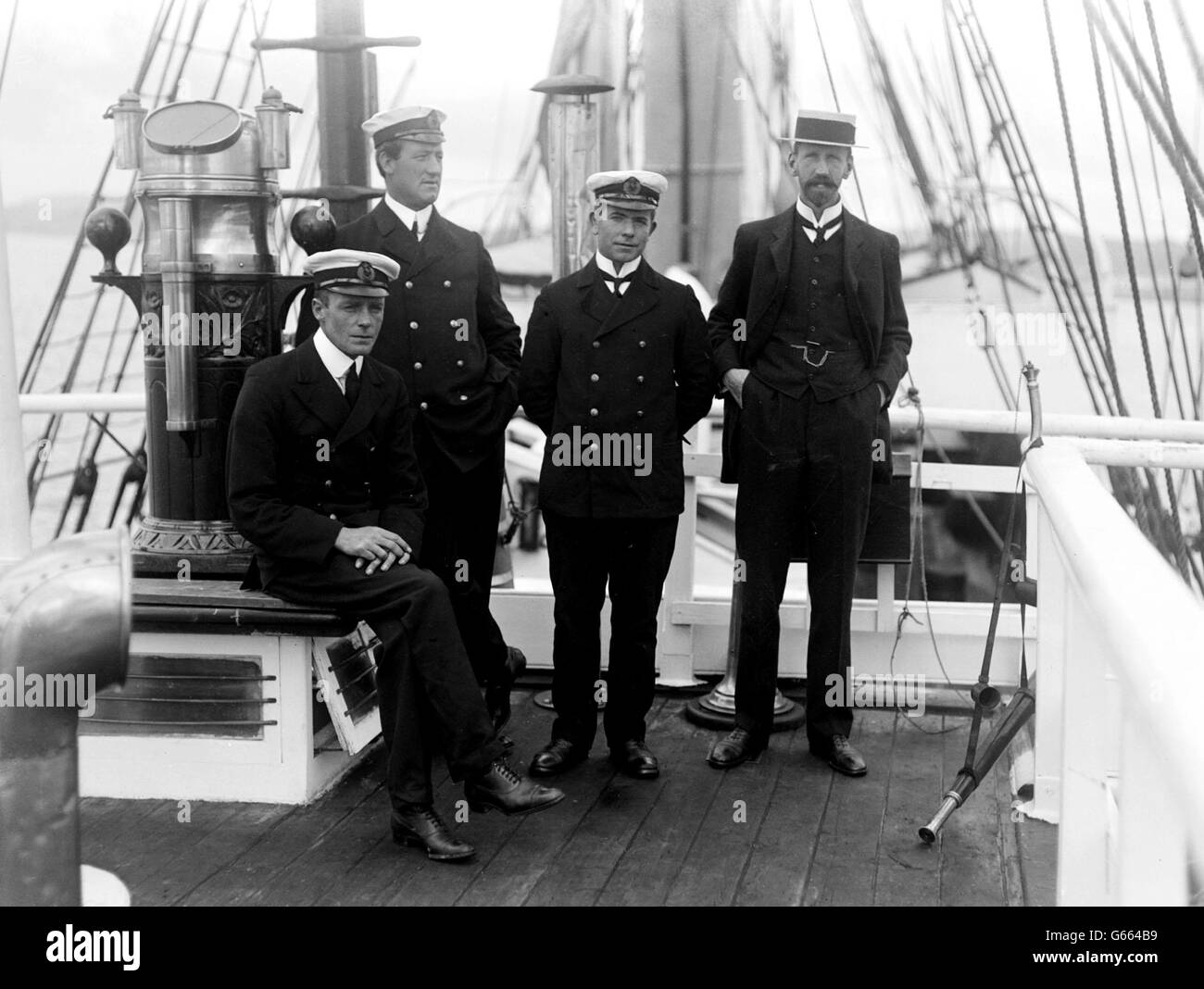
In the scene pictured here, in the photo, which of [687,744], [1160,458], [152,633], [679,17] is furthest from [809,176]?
[679,17]

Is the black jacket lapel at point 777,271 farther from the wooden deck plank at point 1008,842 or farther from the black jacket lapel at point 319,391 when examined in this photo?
the wooden deck plank at point 1008,842

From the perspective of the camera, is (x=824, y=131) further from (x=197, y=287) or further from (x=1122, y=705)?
(x=1122, y=705)

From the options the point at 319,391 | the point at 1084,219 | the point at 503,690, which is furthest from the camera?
the point at 1084,219

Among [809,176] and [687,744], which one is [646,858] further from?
[809,176]

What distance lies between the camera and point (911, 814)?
11.3 ft

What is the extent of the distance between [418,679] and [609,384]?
0.99 metres

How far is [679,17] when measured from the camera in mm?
8586

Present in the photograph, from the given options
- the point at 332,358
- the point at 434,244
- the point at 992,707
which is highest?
the point at 434,244

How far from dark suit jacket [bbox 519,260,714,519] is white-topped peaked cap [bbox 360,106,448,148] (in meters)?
0.53

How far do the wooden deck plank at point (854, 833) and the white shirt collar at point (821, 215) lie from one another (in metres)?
1.53

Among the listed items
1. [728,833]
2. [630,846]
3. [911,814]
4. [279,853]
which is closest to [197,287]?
[279,853]

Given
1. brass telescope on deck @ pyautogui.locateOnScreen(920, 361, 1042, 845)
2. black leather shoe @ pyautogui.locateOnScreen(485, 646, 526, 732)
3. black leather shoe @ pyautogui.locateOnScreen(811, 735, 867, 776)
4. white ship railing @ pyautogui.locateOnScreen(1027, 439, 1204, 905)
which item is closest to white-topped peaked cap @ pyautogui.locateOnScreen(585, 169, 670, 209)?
brass telescope on deck @ pyautogui.locateOnScreen(920, 361, 1042, 845)

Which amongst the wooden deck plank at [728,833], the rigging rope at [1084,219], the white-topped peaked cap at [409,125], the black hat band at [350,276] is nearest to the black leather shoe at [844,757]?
the wooden deck plank at [728,833]

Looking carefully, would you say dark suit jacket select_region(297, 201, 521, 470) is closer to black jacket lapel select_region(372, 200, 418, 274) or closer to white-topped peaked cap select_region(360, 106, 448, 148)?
black jacket lapel select_region(372, 200, 418, 274)
